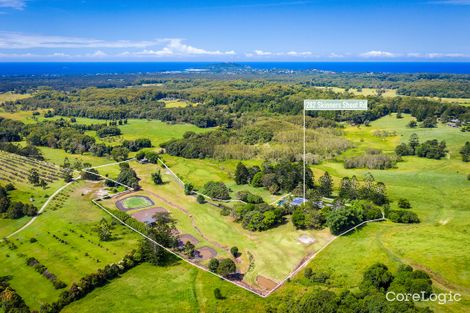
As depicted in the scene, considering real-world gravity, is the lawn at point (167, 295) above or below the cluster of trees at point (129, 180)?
below

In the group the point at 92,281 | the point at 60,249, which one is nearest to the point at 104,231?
the point at 60,249

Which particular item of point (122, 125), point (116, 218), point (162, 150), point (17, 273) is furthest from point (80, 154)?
point (17, 273)

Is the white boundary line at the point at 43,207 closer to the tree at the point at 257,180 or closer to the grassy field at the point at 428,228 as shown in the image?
the tree at the point at 257,180

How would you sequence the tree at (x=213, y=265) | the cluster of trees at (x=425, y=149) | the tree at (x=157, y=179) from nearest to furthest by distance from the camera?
the tree at (x=213, y=265) → the tree at (x=157, y=179) → the cluster of trees at (x=425, y=149)

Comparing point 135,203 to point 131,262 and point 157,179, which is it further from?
point 131,262

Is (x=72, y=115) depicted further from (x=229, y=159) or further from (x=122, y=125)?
(x=229, y=159)

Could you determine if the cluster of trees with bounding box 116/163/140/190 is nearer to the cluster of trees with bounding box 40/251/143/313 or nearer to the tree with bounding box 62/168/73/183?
the tree with bounding box 62/168/73/183

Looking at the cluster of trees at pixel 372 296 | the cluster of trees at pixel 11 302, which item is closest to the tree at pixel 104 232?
the cluster of trees at pixel 11 302
